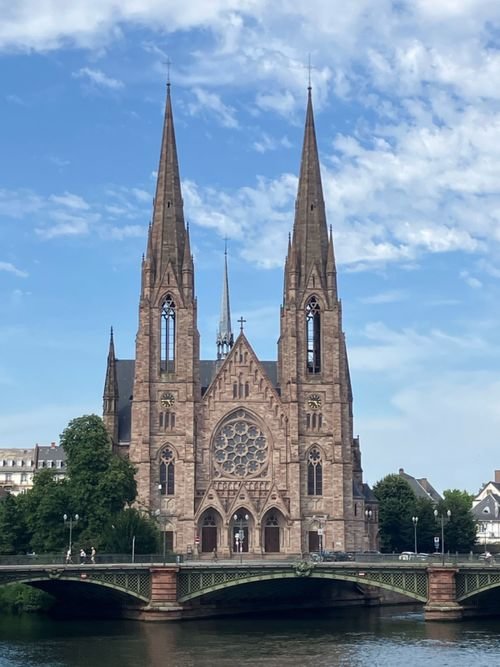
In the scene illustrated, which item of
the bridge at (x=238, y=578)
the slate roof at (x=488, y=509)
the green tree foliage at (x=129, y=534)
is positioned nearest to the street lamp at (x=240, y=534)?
the green tree foliage at (x=129, y=534)

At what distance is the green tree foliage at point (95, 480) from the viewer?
102625mm

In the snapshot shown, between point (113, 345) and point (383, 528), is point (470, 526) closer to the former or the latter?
point (383, 528)

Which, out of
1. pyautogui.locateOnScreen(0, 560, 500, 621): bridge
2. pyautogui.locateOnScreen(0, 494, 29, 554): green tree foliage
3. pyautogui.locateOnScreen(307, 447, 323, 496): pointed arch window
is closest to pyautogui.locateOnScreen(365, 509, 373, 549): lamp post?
pyautogui.locateOnScreen(307, 447, 323, 496): pointed arch window

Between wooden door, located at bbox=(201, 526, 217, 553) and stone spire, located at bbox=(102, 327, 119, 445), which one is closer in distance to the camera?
wooden door, located at bbox=(201, 526, 217, 553)

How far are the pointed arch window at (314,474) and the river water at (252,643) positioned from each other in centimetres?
2864

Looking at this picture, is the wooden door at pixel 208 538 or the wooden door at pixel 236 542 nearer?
the wooden door at pixel 236 542

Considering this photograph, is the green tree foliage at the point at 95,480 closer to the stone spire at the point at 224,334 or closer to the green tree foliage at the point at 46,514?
the green tree foliage at the point at 46,514

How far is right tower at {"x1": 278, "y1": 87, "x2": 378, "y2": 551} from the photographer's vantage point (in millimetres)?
120000

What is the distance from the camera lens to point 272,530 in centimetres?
12006

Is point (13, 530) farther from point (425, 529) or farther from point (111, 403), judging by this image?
point (425, 529)

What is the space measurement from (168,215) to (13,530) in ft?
116

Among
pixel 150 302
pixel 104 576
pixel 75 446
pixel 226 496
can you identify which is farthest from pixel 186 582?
pixel 150 302

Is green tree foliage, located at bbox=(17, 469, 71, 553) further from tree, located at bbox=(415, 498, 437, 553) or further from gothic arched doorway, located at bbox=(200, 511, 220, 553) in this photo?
tree, located at bbox=(415, 498, 437, 553)

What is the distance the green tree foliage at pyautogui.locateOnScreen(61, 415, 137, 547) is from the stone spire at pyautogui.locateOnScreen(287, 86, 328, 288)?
89.3 ft
